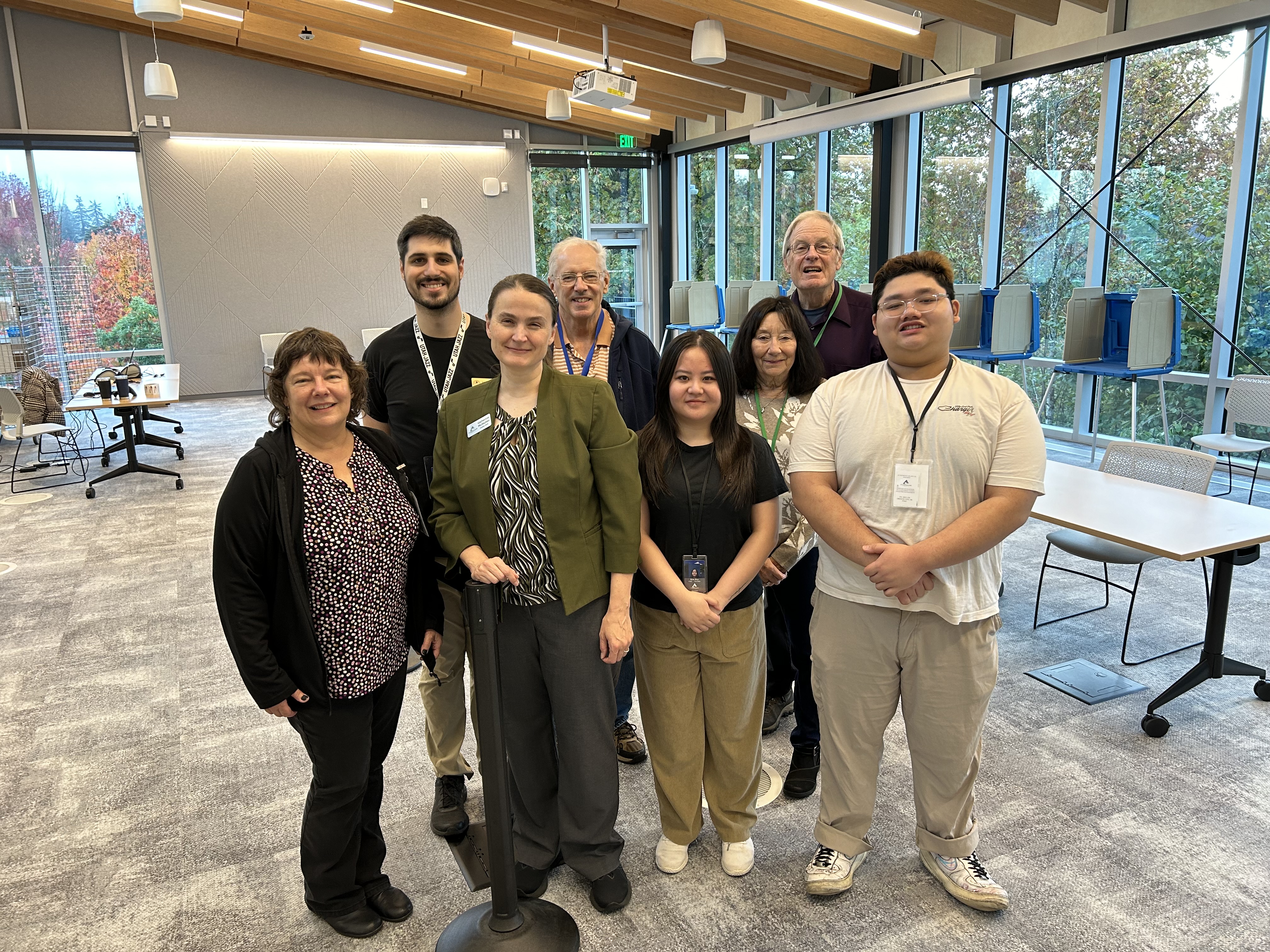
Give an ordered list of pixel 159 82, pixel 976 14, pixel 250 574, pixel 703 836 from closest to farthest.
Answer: pixel 250 574
pixel 703 836
pixel 976 14
pixel 159 82

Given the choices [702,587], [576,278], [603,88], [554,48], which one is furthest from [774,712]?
[554,48]

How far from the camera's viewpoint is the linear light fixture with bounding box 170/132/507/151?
12008 millimetres

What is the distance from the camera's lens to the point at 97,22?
Answer: 11.1 metres

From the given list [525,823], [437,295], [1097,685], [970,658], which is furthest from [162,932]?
[1097,685]

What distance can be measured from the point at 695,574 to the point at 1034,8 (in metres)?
7.03

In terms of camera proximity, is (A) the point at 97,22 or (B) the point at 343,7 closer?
(B) the point at 343,7

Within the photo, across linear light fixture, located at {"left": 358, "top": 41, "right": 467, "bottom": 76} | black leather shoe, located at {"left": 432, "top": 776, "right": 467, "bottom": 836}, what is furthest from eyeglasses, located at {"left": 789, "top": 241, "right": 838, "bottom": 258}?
linear light fixture, located at {"left": 358, "top": 41, "right": 467, "bottom": 76}

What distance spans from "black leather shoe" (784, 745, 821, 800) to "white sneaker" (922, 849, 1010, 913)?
1.57 ft

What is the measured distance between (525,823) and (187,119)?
1260 centimetres

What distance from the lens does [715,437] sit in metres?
2.29

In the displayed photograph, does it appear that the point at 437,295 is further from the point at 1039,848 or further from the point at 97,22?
the point at 97,22

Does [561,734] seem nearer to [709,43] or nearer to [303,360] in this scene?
[303,360]

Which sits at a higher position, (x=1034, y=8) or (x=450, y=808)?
(x=1034, y=8)

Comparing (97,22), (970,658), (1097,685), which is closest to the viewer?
(970,658)
